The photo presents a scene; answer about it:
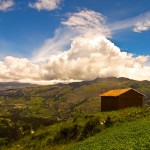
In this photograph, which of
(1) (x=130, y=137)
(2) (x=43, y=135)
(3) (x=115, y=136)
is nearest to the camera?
(1) (x=130, y=137)

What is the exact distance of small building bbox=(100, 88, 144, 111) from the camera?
98631mm

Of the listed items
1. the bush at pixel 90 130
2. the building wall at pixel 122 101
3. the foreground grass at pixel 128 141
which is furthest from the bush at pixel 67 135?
the building wall at pixel 122 101

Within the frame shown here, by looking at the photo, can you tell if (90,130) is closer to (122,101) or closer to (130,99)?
(122,101)

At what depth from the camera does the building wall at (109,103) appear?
98.3 metres

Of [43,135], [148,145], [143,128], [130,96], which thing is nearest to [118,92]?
[130,96]

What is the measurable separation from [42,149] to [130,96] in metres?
60.2

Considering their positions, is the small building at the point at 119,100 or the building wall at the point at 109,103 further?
the small building at the point at 119,100

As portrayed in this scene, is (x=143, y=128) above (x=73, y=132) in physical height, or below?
above

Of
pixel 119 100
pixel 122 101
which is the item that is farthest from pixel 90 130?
pixel 122 101

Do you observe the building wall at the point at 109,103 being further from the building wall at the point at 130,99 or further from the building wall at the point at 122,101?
the building wall at the point at 130,99

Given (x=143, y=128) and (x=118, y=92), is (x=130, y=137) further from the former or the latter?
(x=118, y=92)

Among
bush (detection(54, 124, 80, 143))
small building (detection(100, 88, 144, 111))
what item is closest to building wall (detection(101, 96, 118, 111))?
small building (detection(100, 88, 144, 111))

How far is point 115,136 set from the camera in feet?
119

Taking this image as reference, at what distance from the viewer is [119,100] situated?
98938mm
